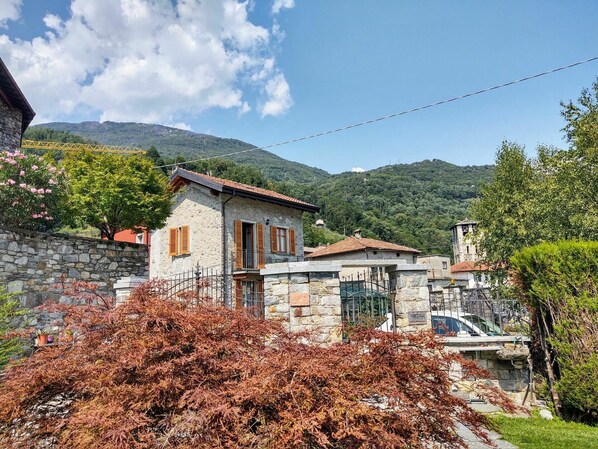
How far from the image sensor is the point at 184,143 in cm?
10262

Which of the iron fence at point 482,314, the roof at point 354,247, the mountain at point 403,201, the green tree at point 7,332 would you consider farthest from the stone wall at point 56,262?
the mountain at point 403,201

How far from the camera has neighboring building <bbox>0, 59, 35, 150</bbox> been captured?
1278 centimetres

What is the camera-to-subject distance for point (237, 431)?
223 cm

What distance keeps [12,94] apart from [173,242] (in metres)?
7.90

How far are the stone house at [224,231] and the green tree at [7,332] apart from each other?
358 inches

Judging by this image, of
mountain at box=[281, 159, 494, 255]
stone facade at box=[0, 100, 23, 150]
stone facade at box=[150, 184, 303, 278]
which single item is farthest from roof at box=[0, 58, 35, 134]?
mountain at box=[281, 159, 494, 255]

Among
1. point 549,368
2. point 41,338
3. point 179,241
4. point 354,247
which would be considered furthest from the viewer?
point 354,247

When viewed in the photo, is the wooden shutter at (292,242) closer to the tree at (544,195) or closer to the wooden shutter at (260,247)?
the wooden shutter at (260,247)

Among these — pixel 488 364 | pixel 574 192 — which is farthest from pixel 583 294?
pixel 574 192

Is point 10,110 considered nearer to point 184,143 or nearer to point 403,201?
point 403,201

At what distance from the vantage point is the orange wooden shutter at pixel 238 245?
54.6ft

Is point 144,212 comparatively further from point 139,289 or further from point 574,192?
point 574,192

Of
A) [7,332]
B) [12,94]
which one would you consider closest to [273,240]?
[12,94]

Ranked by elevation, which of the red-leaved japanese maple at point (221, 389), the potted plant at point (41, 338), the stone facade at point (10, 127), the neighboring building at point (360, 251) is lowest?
the potted plant at point (41, 338)
